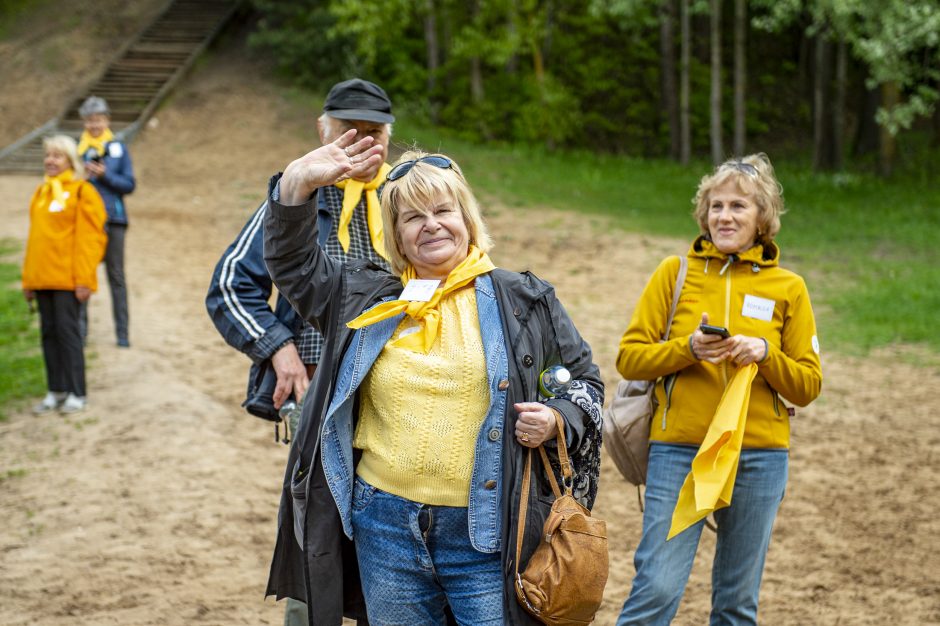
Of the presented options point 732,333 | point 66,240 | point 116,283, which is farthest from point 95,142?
point 732,333

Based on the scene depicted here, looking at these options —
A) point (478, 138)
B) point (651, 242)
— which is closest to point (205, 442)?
point (651, 242)

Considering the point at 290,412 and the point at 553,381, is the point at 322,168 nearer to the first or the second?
the point at 553,381

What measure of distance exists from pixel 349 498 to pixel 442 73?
24.3 metres

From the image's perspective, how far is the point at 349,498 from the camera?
9.55ft

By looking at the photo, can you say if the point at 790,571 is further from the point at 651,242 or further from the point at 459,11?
the point at 459,11

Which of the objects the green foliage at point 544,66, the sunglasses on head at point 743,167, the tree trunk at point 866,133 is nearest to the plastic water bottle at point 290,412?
the sunglasses on head at point 743,167

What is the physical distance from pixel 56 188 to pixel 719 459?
21.5ft

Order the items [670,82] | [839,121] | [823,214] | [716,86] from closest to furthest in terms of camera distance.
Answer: [823,214] → [716,86] → [839,121] → [670,82]

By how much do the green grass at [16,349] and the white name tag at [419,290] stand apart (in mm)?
6500

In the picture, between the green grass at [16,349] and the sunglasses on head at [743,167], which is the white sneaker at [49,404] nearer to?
the green grass at [16,349]

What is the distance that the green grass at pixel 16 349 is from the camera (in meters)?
9.05

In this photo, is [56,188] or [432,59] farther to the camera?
[432,59]

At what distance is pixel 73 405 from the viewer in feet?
27.7

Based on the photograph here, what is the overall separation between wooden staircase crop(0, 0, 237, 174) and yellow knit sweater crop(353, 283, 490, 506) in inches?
789
